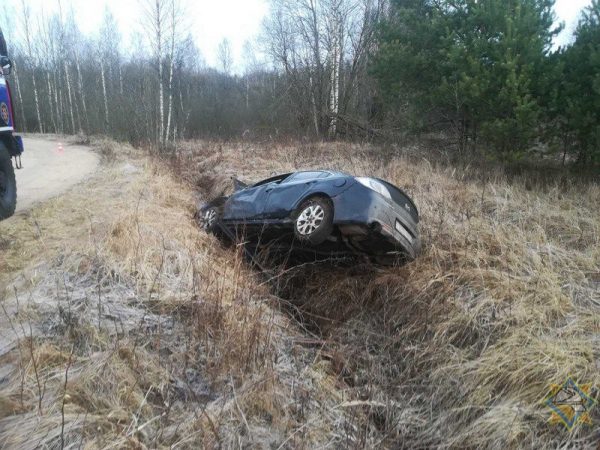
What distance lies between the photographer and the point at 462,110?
33.7 ft

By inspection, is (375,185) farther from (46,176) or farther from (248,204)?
(46,176)

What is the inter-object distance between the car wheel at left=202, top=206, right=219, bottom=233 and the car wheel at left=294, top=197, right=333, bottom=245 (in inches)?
85.9

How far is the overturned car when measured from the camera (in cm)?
461

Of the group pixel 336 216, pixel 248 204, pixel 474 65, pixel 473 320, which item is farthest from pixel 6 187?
pixel 474 65

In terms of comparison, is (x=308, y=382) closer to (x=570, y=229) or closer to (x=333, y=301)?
(x=333, y=301)

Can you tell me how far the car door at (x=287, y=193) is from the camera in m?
5.23

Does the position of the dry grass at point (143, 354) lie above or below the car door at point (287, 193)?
below

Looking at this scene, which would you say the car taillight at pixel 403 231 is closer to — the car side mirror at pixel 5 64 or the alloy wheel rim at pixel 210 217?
the alloy wheel rim at pixel 210 217

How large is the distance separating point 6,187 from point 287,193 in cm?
403

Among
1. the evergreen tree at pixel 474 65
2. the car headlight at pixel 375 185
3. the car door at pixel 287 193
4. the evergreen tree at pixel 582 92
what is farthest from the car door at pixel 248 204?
the evergreen tree at pixel 582 92

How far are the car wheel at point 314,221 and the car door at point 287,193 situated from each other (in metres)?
0.25

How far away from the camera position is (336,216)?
15.3 ft

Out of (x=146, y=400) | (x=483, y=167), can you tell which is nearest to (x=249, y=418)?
(x=146, y=400)

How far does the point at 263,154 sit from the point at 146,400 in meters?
11.5
